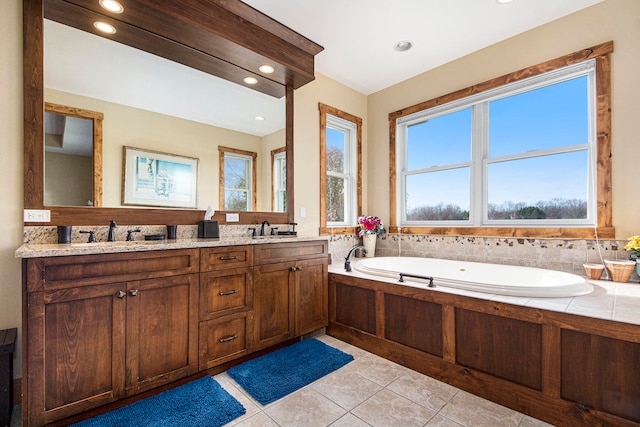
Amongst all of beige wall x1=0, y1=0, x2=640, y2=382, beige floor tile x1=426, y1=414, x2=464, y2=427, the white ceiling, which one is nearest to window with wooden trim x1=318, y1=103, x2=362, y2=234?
beige wall x1=0, y1=0, x2=640, y2=382

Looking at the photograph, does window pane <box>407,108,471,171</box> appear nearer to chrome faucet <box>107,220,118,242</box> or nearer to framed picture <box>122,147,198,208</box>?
framed picture <box>122,147,198,208</box>

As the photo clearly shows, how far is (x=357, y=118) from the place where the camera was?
155 inches

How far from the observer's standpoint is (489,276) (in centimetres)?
285

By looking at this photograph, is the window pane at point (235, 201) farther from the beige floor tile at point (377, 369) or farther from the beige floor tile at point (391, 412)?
the beige floor tile at point (391, 412)

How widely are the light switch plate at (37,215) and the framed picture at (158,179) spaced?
42cm

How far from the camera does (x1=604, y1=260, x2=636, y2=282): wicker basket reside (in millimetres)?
2150

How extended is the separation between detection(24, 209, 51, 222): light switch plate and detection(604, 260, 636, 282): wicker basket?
3.91m

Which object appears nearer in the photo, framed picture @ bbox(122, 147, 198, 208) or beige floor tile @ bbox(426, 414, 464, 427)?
beige floor tile @ bbox(426, 414, 464, 427)

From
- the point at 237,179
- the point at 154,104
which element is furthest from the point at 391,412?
the point at 154,104

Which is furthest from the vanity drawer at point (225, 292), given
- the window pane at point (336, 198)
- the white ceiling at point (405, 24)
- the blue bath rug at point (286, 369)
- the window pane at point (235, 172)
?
the white ceiling at point (405, 24)

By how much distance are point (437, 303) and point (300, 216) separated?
5.54ft

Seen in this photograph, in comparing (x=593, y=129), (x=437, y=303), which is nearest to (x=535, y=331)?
(x=437, y=303)

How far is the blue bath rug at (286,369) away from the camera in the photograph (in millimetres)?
1924

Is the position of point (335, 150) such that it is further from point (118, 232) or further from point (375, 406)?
point (375, 406)
